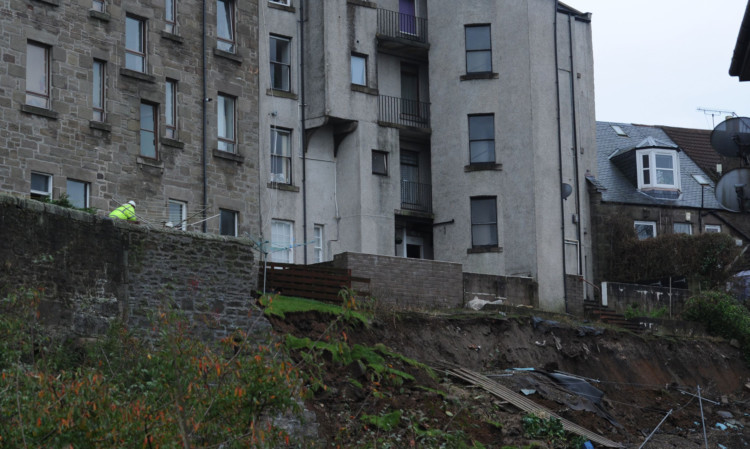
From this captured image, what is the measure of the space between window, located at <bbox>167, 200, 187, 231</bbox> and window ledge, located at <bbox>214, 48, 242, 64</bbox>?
15.4 ft

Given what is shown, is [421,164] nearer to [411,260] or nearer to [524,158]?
[524,158]

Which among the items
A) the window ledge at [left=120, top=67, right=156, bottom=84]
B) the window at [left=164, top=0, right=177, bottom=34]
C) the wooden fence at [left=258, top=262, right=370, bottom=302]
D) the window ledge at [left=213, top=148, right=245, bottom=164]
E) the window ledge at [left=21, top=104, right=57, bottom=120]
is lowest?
the wooden fence at [left=258, top=262, right=370, bottom=302]

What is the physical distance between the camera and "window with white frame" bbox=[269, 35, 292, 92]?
39.8 meters

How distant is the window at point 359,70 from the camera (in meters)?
41.5

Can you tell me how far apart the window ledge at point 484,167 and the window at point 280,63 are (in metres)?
6.62

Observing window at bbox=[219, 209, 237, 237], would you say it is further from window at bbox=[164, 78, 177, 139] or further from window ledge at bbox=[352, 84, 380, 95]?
window ledge at bbox=[352, 84, 380, 95]

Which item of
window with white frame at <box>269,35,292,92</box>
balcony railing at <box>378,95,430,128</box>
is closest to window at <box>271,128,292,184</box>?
window with white frame at <box>269,35,292,92</box>

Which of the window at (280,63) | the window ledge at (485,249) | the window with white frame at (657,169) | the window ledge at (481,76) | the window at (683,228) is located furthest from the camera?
the window with white frame at (657,169)

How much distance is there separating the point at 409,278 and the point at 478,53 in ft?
33.8

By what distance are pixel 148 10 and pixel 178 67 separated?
5.75 ft

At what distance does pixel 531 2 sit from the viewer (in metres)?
43.3

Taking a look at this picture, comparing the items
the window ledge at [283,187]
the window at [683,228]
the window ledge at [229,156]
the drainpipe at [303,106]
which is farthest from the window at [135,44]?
the window at [683,228]

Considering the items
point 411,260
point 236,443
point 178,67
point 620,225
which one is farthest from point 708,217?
point 236,443

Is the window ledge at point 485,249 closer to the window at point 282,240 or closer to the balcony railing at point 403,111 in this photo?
the balcony railing at point 403,111
